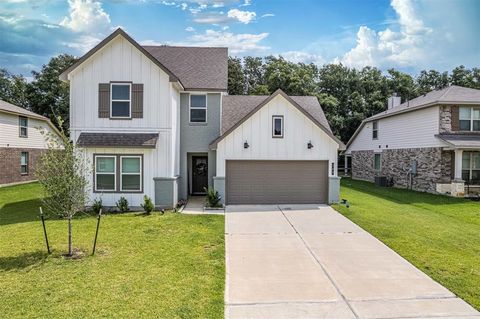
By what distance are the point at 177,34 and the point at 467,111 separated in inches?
727

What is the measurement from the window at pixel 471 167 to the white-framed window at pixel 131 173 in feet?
61.2

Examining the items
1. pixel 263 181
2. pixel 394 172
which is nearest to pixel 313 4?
pixel 263 181

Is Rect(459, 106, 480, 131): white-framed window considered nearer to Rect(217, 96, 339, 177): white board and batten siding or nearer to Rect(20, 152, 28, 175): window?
Rect(217, 96, 339, 177): white board and batten siding

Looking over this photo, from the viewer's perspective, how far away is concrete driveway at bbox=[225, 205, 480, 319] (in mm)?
5945

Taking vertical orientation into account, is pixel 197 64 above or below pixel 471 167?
above

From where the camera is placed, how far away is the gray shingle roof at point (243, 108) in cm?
1803

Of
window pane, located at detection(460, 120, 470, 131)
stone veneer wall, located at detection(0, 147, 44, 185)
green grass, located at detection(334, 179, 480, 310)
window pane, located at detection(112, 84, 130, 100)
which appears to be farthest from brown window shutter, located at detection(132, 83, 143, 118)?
window pane, located at detection(460, 120, 470, 131)

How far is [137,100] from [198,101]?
3.50 m

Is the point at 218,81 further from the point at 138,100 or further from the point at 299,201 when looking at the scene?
the point at 299,201

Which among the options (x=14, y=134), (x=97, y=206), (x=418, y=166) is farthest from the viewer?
(x=14, y=134)

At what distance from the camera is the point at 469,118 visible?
69.1 feet

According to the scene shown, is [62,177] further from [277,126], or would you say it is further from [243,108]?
[243,108]

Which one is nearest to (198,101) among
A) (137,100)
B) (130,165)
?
(137,100)

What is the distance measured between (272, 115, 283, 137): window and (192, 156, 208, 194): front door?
4.61 meters
